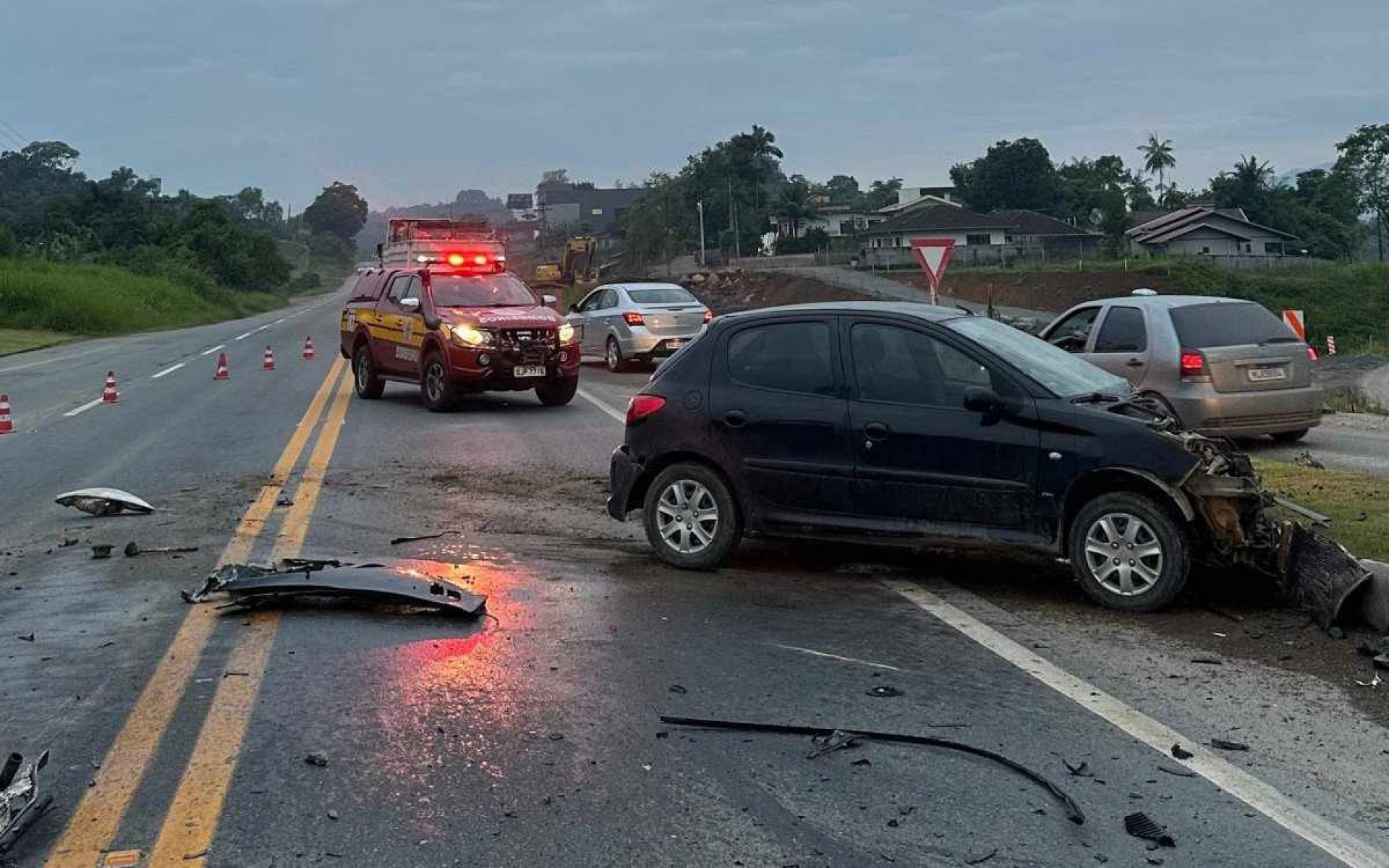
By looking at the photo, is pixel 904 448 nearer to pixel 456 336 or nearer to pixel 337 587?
pixel 337 587

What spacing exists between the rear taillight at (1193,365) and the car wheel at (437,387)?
8938mm

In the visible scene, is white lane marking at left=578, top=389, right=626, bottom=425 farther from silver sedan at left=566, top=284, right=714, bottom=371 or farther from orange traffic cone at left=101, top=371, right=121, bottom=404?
orange traffic cone at left=101, top=371, right=121, bottom=404

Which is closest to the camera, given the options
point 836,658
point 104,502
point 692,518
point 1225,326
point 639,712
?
point 639,712

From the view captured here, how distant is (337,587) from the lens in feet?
23.5

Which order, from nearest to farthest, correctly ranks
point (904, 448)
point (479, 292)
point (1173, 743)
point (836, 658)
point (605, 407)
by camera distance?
point (1173, 743)
point (836, 658)
point (904, 448)
point (605, 407)
point (479, 292)

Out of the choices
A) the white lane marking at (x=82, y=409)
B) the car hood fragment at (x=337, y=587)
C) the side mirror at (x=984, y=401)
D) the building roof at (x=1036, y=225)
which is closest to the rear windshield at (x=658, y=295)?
the white lane marking at (x=82, y=409)

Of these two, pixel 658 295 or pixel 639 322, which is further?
pixel 658 295

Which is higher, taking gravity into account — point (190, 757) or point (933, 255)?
point (933, 255)

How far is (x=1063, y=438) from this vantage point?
23.1 ft

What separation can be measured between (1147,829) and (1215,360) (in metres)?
9.06

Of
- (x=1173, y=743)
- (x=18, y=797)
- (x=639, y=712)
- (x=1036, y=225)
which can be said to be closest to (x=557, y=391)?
(x=639, y=712)

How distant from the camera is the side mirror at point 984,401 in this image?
23.7 ft

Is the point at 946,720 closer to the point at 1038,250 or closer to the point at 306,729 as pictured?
the point at 306,729

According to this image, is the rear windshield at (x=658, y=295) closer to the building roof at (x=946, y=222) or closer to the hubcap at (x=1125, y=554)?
the hubcap at (x=1125, y=554)
